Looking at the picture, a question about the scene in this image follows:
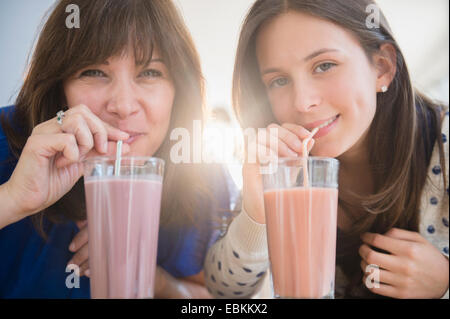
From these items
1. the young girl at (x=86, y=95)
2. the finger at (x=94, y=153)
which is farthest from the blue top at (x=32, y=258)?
the finger at (x=94, y=153)

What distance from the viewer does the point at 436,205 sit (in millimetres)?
1456

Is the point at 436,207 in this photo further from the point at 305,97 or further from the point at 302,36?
the point at 302,36

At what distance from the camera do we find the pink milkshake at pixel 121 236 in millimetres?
771

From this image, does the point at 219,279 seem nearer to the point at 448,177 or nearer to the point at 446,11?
the point at 448,177

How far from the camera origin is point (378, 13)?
1.38 meters

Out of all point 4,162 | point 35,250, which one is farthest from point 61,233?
point 4,162

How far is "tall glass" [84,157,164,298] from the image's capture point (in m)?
0.77

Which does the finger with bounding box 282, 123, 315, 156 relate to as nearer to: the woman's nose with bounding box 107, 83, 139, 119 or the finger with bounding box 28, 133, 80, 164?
the woman's nose with bounding box 107, 83, 139, 119

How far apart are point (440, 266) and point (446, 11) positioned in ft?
8.20

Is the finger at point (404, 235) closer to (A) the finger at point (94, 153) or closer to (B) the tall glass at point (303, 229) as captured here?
(B) the tall glass at point (303, 229)

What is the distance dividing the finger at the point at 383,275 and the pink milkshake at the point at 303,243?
44 centimetres

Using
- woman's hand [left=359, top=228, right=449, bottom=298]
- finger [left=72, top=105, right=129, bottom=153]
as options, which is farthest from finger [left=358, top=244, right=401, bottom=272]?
finger [left=72, top=105, right=129, bottom=153]

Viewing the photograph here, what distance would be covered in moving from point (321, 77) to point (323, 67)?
0.14 ft

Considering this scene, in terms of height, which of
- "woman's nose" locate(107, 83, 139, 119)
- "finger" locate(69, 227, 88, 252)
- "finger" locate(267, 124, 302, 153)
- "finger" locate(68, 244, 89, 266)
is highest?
"woman's nose" locate(107, 83, 139, 119)
